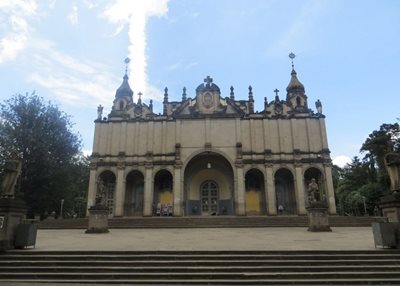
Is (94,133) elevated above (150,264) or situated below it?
above

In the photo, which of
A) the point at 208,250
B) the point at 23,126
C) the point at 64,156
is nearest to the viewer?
the point at 208,250

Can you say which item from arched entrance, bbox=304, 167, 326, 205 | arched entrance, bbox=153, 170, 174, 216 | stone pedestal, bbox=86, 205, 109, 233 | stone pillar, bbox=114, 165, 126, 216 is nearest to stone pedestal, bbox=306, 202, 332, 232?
Answer: stone pedestal, bbox=86, 205, 109, 233

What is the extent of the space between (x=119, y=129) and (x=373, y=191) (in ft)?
109

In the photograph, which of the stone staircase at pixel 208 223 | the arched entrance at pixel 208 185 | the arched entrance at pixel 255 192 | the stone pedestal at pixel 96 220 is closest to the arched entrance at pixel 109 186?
the arched entrance at pixel 208 185

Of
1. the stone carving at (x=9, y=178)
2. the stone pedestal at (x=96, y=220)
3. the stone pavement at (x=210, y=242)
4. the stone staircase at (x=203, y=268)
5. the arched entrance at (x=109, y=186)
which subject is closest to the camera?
the stone staircase at (x=203, y=268)

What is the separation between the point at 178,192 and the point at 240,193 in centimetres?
618

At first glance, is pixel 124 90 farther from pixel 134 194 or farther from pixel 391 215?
pixel 391 215

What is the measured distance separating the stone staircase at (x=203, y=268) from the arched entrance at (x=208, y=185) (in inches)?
945

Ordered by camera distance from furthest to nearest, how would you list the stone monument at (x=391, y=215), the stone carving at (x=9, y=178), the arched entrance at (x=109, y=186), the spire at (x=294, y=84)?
the spire at (x=294, y=84) → the arched entrance at (x=109, y=186) → the stone carving at (x=9, y=178) → the stone monument at (x=391, y=215)

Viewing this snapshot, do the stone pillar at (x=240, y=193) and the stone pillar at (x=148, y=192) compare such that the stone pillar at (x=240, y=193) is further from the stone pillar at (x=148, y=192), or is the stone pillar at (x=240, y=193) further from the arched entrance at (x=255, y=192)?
the stone pillar at (x=148, y=192)

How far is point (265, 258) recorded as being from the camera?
28.2ft

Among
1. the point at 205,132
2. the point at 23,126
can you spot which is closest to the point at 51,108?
the point at 23,126

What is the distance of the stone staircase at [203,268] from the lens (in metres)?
7.44

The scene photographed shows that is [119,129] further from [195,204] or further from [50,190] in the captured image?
[195,204]
